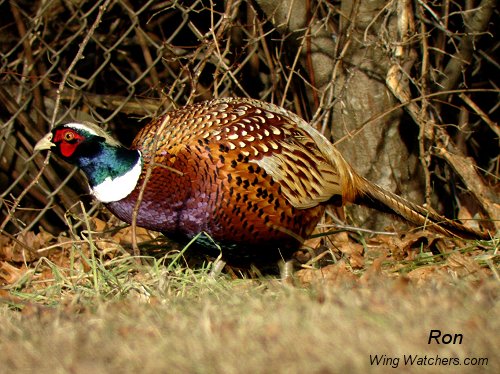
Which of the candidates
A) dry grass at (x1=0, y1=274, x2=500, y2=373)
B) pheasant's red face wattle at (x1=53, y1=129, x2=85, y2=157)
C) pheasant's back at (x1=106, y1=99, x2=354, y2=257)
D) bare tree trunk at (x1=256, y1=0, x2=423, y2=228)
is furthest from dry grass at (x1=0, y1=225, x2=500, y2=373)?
bare tree trunk at (x1=256, y1=0, x2=423, y2=228)

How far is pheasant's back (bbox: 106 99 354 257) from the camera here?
3.44 m

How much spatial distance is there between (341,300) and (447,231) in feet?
5.59

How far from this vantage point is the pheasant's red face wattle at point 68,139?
362cm

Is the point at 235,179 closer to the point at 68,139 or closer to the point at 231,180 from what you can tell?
the point at 231,180

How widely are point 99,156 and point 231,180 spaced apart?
641 millimetres

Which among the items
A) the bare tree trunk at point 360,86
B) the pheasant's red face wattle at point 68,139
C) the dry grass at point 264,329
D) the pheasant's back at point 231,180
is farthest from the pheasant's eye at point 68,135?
the bare tree trunk at point 360,86

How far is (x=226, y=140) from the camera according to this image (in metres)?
3.50

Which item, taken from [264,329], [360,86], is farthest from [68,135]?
[264,329]

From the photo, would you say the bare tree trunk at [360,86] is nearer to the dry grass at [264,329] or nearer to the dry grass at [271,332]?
the dry grass at [264,329]

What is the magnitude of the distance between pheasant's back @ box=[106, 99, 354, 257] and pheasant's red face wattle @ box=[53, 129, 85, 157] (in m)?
0.27

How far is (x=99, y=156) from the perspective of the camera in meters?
3.67

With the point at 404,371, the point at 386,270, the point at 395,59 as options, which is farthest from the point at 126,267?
the point at 404,371

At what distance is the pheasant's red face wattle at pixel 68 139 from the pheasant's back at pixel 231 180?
270mm

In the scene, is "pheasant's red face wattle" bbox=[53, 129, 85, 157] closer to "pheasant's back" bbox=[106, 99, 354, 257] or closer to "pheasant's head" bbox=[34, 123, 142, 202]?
"pheasant's head" bbox=[34, 123, 142, 202]
